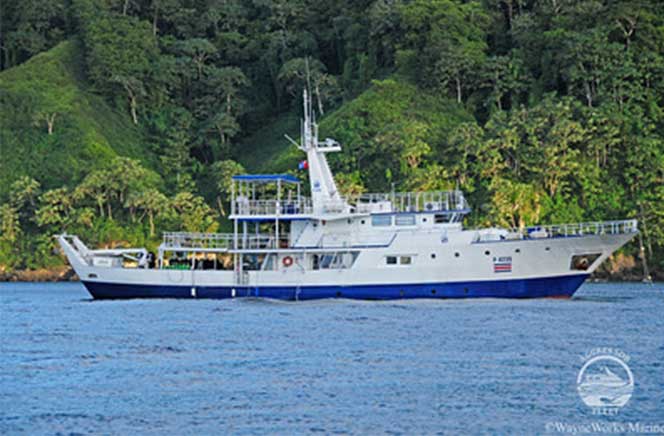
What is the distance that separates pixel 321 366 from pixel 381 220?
1999 centimetres

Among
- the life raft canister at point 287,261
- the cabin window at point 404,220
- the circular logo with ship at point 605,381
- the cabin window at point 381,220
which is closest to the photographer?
the circular logo with ship at point 605,381

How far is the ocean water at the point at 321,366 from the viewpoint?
907 inches

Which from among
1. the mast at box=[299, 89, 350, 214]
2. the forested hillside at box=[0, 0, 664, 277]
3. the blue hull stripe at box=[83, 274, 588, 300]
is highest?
the forested hillside at box=[0, 0, 664, 277]

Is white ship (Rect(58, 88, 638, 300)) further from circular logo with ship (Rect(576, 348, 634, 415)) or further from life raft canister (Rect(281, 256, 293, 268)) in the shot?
circular logo with ship (Rect(576, 348, 634, 415))

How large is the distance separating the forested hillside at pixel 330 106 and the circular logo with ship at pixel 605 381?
3899cm

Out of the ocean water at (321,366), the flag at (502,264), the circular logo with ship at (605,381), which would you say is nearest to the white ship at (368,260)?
the flag at (502,264)

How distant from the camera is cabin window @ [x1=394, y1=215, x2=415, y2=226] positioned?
4844cm

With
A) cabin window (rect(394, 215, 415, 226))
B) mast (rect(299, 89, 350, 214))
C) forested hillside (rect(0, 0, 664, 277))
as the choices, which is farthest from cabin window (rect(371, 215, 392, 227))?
forested hillside (rect(0, 0, 664, 277))

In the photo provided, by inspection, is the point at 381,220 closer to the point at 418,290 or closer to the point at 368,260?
the point at 368,260

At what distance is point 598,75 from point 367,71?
22.5 m

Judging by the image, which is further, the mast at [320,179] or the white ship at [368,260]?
the mast at [320,179]

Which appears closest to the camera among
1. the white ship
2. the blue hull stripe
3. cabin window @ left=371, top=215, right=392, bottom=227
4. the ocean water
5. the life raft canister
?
the ocean water

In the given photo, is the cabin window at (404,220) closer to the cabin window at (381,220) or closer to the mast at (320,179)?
Answer: the cabin window at (381,220)

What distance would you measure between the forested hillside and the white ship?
2139cm
